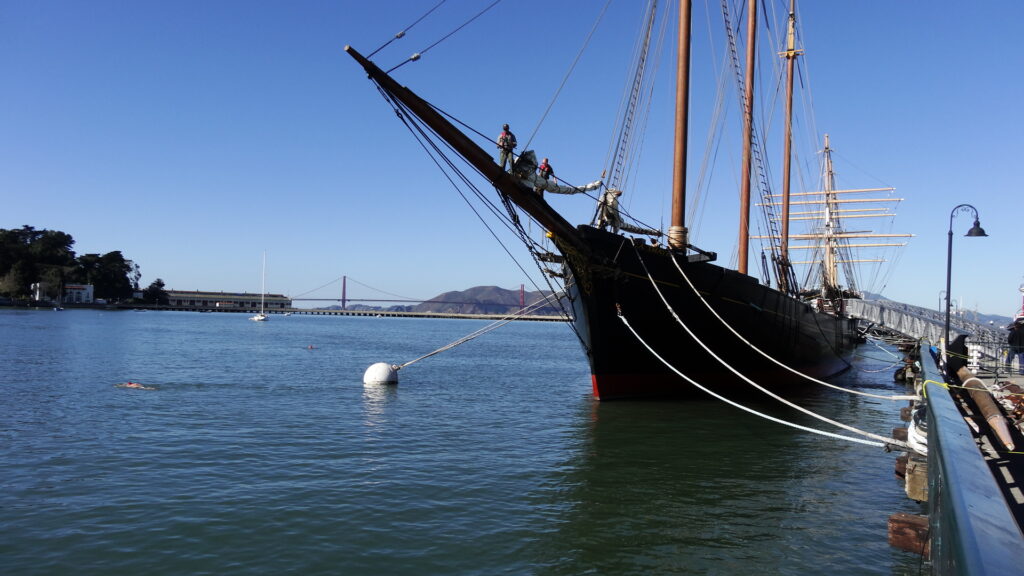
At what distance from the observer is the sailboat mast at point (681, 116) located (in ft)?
71.8

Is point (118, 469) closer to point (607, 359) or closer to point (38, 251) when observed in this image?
point (607, 359)

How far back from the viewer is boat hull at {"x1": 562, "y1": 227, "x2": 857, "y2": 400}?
1917 centimetres

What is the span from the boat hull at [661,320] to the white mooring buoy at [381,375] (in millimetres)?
9517

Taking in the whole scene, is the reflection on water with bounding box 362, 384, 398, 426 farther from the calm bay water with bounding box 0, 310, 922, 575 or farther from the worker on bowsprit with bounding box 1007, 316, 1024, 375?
the worker on bowsprit with bounding box 1007, 316, 1024, 375

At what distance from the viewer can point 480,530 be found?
9.26 meters

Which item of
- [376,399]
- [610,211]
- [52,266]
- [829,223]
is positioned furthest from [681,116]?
Answer: [52,266]

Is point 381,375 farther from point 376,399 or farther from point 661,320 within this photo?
point 661,320

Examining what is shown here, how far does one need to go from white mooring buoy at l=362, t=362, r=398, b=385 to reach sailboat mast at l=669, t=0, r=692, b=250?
43.3 ft

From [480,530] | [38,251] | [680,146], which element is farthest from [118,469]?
[38,251]

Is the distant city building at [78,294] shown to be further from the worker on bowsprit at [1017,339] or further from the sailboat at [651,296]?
the worker on bowsprit at [1017,339]

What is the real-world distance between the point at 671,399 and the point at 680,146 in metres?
8.46

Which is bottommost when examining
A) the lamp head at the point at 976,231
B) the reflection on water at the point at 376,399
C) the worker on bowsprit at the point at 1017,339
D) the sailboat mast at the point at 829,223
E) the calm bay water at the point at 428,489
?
the reflection on water at the point at 376,399

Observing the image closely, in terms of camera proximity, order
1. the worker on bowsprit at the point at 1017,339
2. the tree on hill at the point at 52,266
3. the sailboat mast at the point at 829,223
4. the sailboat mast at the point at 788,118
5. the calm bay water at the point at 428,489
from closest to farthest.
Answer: the calm bay water at the point at 428,489 → the worker on bowsprit at the point at 1017,339 → the sailboat mast at the point at 788,118 → the sailboat mast at the point at 829,223 → the tree on hill at the point at 52,266

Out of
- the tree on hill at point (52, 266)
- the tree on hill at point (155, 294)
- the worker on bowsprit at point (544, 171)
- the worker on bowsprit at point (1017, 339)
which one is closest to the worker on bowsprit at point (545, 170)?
the worker on bowsprit at point (544, 171)
